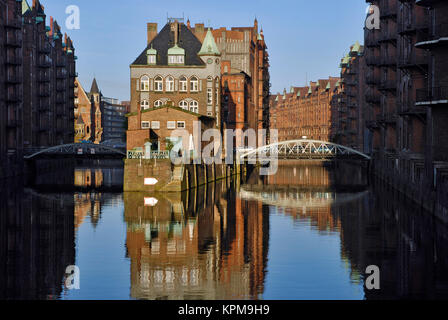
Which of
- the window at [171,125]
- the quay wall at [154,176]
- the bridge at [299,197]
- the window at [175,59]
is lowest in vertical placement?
the bridge at [299,197]

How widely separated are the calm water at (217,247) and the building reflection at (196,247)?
0.07 meters

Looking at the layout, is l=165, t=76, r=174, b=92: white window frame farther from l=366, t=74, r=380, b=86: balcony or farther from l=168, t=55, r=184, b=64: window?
l=366, t=74, r=380, b=86: balcony

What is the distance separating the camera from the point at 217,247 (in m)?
38.1

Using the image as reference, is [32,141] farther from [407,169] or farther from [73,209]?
[407,169]

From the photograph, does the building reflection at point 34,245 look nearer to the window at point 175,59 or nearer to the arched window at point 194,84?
the arched window at point 194,84

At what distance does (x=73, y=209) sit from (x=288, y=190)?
91.8 ft

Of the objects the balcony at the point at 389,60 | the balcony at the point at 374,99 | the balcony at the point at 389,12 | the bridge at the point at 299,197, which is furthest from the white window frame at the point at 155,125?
the balcony at the point at 374,99

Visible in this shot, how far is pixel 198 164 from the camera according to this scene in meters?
76.7

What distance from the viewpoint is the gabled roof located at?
93875mm

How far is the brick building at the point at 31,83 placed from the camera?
83938 mm

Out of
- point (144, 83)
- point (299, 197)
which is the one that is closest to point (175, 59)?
point (144, 83)

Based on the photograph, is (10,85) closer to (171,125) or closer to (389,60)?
(171,125)
